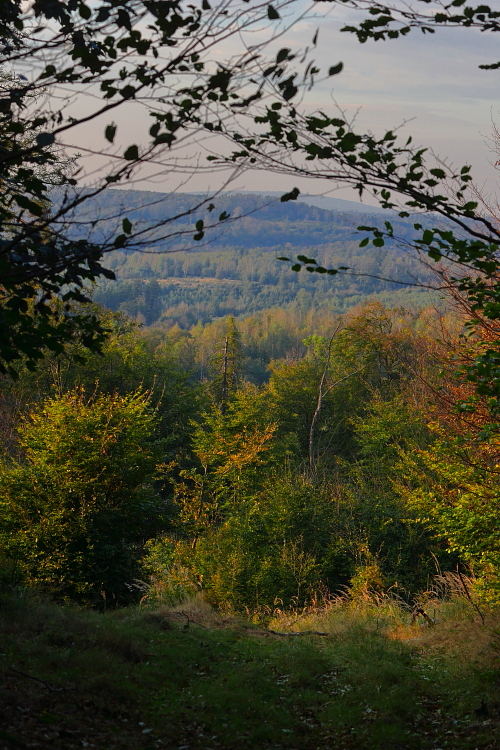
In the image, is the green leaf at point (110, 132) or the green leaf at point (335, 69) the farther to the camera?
the green leaf at point (335, 69)

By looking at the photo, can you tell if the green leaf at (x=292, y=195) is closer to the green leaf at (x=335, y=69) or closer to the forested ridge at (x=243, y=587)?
the green leaf at (x=335, y=69)

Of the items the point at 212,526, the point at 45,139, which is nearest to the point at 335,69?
the point at 45,139

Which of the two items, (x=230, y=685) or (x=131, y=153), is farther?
(x=230, y=685)

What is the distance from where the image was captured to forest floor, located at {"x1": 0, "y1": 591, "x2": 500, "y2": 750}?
17.6 feet

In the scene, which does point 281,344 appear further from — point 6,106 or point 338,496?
point 6,106

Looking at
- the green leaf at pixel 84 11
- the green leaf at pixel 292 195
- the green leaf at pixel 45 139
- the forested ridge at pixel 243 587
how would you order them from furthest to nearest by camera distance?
the forested ridge at pixel 243 587 < the green leaf at pixel 292 195 < the green leaf at pixel 84 11 < the green leaf at pixel 45 139

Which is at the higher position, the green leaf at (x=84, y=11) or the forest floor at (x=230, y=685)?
the green leaf at (x=84, y=11)

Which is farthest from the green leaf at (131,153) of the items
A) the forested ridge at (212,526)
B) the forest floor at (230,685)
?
the forest floor at (230,685)

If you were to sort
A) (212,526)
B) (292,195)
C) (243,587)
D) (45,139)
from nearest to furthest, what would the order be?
(45,139)
(292,195)
(243,587)
(212,526)

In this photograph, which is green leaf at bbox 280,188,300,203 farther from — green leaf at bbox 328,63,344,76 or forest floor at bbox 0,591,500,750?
forest floor at bbox 0,591,500,750

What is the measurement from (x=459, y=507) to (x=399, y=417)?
71.7 feet

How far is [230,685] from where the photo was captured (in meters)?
7.07

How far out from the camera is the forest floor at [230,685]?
537 cm

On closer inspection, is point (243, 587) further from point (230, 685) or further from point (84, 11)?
point (84, 11)
